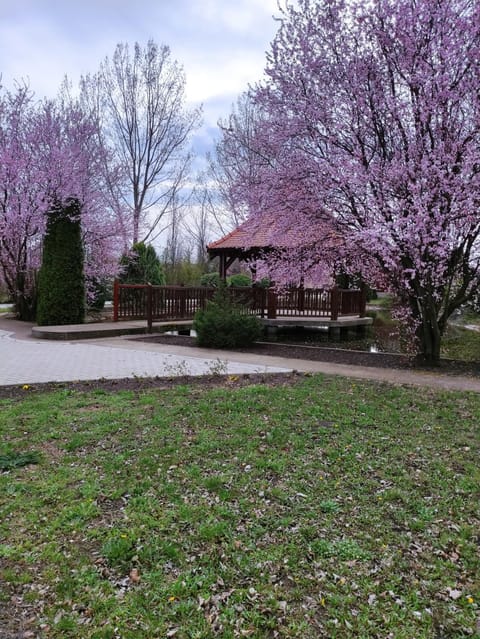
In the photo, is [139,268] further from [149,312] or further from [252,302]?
[252,302]

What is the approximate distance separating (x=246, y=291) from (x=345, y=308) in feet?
9.90

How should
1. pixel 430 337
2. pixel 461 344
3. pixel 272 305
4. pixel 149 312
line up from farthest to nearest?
pixel 272 305 → pixel 149 312 → pixel 461 344 → pixel 430 337

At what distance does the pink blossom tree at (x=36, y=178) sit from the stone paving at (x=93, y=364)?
554 centimetres

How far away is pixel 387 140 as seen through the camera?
7645 mm

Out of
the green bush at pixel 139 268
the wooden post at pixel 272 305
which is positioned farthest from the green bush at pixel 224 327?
the green bush at pixel 139 268

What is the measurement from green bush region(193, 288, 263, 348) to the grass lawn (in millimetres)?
5279

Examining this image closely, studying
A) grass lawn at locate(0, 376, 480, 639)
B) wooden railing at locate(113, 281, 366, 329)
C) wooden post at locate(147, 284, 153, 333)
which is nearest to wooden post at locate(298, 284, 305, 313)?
wooden railing at locate(113, 281, 366, 329)

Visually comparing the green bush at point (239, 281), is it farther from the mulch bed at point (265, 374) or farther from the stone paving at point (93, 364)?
the stone paving at point (93, 364)

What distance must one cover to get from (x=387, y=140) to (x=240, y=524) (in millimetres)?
6846


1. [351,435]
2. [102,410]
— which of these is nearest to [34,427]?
[102,410]

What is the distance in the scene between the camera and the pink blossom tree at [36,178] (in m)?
13.6

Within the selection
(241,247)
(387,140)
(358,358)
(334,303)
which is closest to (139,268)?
(241,247)

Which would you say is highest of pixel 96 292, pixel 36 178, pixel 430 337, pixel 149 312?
pixel 36 178

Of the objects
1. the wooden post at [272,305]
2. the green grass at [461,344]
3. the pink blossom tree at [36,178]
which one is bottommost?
the green grass at [461,344]
